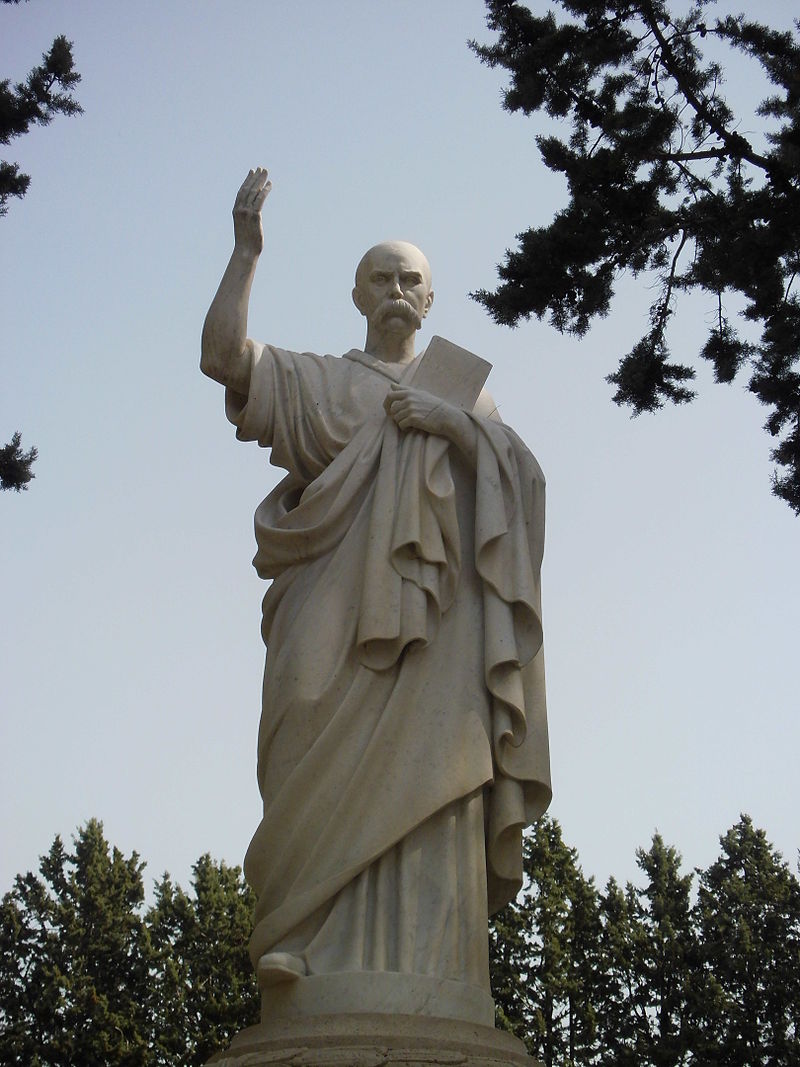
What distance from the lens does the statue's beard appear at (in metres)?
7.69

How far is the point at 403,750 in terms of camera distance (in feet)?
20.4

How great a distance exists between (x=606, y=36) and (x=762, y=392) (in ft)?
9.01

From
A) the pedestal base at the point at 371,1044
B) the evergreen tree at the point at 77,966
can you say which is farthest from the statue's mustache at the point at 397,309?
the evergreen tree at the point at 77,966

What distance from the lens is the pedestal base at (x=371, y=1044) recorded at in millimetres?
5230

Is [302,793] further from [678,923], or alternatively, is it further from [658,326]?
[678,923]

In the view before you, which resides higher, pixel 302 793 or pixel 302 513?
pixel 302 513

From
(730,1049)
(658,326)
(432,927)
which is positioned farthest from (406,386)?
(730,1049)

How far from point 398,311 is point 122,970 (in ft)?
47.2

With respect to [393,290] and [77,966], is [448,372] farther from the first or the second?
[77,966]

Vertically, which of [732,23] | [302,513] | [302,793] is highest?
[732,23]

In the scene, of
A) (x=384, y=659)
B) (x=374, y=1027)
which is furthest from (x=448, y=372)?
(x=374, y=1027)

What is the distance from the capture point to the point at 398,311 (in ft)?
25.3

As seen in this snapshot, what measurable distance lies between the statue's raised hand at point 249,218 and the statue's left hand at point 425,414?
Answer: 1041mm

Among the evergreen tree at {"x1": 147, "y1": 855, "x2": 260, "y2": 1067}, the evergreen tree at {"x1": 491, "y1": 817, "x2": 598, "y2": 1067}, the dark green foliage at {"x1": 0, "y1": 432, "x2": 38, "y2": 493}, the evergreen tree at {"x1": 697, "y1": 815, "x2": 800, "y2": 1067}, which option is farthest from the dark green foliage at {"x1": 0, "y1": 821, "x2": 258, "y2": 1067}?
the dark green foliage at {"x1": 0, "y1": 432, "x2": 38, "y2": 493}
